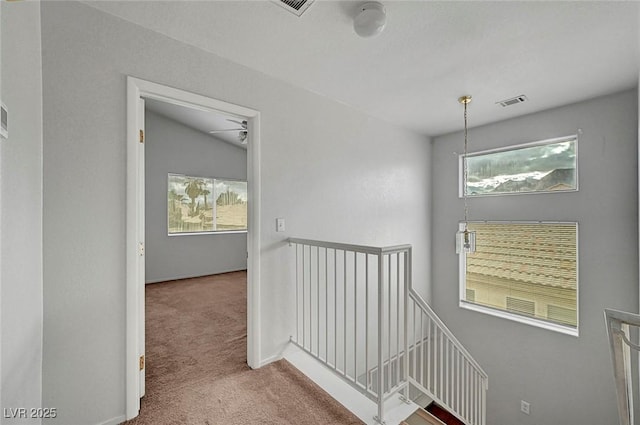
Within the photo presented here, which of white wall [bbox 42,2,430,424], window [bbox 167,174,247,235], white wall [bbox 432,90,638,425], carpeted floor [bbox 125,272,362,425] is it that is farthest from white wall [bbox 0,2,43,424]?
white wall [bbox 432,90,638,425]

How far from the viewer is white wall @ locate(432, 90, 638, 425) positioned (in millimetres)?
2816

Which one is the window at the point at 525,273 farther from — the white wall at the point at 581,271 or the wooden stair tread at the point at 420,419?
the wooden stair tread at the point at 420,419

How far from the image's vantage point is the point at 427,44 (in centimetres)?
202

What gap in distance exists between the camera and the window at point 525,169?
3236 mm

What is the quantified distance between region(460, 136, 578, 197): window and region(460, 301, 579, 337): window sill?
5.35 feet

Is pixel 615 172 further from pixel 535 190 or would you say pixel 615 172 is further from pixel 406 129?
pixel 406 129

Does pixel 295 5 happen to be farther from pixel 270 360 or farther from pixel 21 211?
pixel 270 360

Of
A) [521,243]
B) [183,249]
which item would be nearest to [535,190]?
[521,243]

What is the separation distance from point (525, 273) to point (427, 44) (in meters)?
3.20

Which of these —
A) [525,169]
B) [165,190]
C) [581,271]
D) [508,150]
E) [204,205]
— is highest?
[508,150]

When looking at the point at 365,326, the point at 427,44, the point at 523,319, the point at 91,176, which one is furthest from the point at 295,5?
the point at 523,319

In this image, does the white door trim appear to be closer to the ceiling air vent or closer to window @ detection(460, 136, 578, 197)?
the ceiling air vent

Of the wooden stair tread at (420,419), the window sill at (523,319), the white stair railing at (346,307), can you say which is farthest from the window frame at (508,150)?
the wooden stair tread at (420,419)

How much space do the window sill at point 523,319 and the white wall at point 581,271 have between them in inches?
2.2
